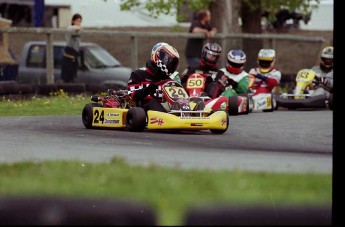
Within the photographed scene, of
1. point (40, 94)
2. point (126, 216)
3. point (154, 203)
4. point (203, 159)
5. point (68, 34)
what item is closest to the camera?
point (126, 216)

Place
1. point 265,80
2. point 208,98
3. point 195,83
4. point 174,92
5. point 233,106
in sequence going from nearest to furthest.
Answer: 1. point 174,92
2. point 208,98
3. point 195,83
4. point 233,106
5. point 265,80

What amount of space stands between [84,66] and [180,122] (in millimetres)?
6696

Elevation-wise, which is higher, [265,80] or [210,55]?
[210,55]

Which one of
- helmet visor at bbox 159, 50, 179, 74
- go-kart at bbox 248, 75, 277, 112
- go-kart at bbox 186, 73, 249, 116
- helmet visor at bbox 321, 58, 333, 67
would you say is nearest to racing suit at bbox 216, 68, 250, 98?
go-kart at bbox 248, 75, 277, 112

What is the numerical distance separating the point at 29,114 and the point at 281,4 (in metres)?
11.5

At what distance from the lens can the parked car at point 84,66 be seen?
16.0 metres

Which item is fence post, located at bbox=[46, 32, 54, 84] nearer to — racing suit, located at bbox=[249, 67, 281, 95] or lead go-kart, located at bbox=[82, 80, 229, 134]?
racing suit, located at bbox=[249, 67, 281, 95]

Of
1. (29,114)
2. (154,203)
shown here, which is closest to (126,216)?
(154,203)

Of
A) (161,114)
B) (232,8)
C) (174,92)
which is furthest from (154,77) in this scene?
(232,8)

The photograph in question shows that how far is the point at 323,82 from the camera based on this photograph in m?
15.3

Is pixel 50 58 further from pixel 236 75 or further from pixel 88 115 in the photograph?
pixel 88 115

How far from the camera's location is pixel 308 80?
15820 mm

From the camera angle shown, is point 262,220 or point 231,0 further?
point 231,0

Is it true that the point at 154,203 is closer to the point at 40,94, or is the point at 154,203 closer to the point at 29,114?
the point at 29,114
